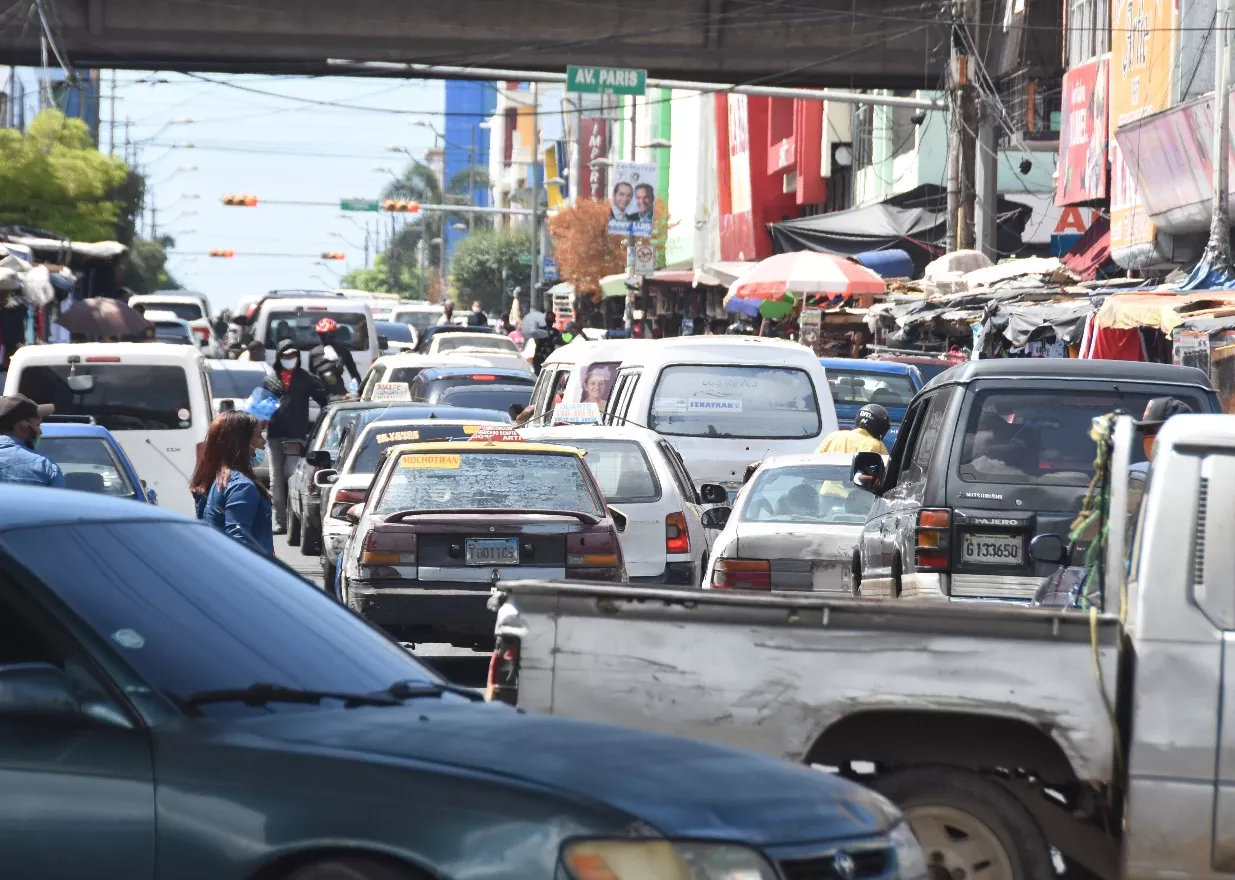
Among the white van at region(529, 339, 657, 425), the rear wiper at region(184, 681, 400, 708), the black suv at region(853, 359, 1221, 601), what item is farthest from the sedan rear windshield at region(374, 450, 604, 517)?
the rear wiper at region(184, 681, 400, 708)

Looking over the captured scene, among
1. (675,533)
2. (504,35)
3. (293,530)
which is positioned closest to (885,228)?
(504,35)

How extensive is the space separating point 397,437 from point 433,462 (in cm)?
449

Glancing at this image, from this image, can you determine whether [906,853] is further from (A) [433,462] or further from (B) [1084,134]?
(B) [1084,134]

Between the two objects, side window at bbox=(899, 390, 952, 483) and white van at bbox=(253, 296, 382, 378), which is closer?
Result: side window at bbox=(899, 390, 952, 483)

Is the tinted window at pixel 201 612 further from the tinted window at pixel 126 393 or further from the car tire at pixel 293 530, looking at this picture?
the car tire at pixel 293 530

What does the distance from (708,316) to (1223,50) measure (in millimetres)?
29735

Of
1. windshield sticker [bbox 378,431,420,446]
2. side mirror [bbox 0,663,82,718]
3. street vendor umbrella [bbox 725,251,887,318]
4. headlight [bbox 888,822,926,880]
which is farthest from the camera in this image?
street vendor umbrella [bbox 725,251,887,318]

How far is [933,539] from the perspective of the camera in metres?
10.7

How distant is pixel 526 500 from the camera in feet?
42.1

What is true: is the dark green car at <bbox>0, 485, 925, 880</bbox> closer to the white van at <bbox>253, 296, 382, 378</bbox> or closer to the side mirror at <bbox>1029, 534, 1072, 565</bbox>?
the side mirror at <bbox>1029, 534, 1072, 565</bbox>

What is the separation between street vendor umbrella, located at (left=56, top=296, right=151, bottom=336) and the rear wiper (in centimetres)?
2682

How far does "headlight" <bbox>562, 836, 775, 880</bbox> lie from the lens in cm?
451

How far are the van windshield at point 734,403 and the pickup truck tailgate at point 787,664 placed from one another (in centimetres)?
1115

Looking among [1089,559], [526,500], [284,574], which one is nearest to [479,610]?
[526,500]
